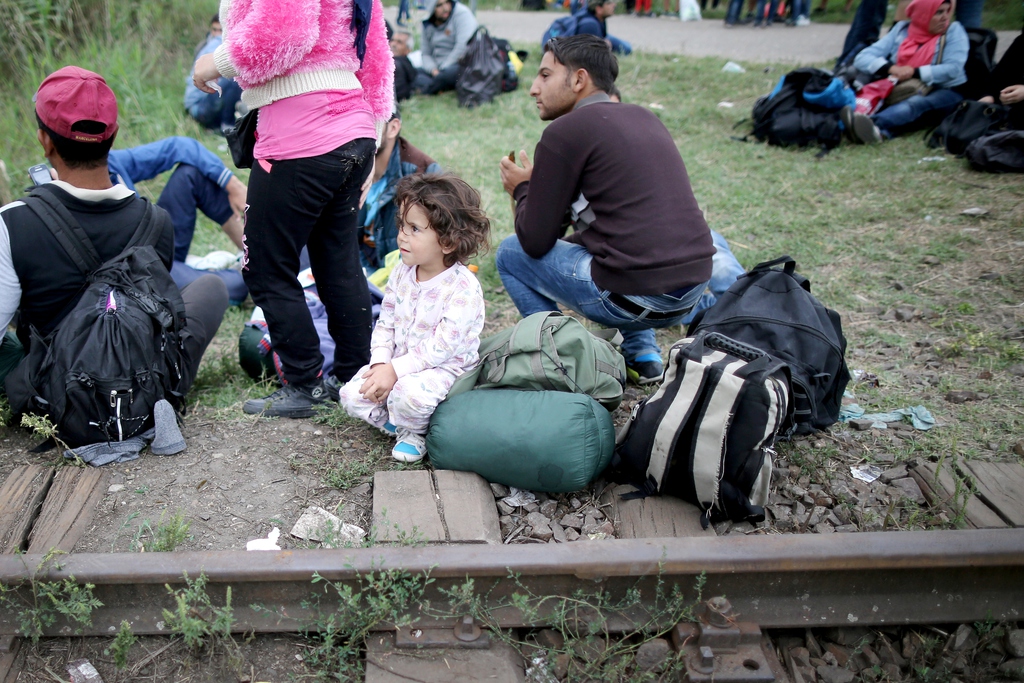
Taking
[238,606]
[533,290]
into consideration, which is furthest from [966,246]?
[238,606]

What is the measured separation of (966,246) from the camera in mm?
5105

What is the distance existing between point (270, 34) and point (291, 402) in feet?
5.17

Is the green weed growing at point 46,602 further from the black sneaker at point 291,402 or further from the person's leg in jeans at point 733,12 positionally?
the person's leg in jeans at point 733,12

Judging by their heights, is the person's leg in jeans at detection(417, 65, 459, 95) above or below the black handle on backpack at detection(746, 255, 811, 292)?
below

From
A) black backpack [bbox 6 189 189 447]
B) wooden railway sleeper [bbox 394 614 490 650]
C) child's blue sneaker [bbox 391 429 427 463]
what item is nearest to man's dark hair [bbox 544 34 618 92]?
child's blue sneaker [bbox 391 429 427 463]

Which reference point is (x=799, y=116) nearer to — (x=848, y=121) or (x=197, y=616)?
(x=848, y=121)

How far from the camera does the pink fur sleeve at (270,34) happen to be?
2.71 meters

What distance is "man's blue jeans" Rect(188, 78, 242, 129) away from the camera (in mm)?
8281

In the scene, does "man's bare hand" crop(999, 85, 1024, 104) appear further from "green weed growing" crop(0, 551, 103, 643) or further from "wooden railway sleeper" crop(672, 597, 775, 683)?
"green weed growing" crop(0, 551, 103, 643)

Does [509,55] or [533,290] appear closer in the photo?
[533,290]

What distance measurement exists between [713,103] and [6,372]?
312 inches

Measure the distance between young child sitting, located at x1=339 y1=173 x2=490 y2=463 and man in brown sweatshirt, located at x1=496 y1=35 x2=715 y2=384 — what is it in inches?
23.4

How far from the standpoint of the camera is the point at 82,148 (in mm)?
2977

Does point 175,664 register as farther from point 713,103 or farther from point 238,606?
point 713,103
